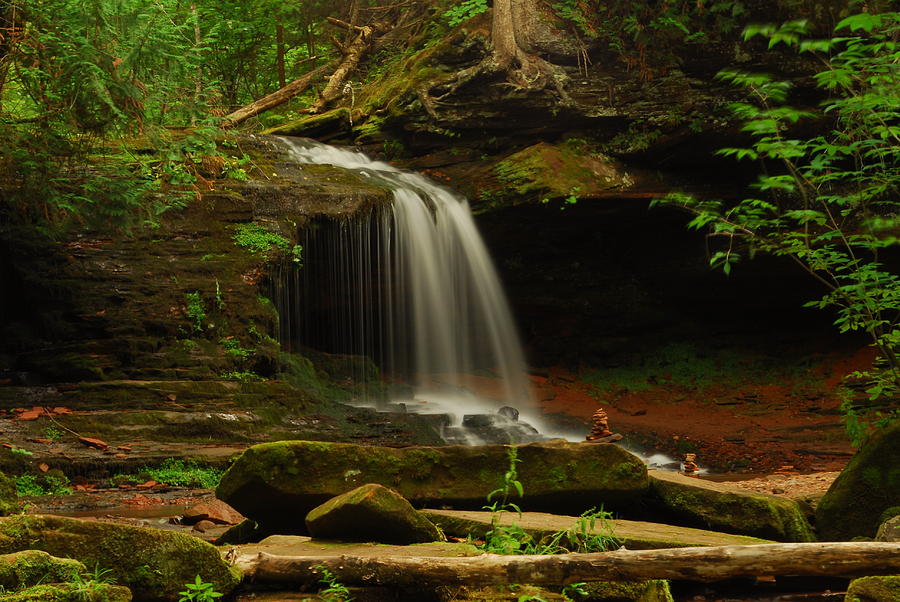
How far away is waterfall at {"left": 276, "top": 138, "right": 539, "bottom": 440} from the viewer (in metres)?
12.7

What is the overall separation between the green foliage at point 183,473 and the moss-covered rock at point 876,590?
576cm

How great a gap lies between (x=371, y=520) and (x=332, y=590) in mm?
613

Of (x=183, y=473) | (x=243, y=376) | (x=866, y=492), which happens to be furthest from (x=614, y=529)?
(x=243, y=376)

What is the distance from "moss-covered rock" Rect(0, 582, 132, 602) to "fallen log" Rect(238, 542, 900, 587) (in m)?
0.85

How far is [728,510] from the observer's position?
4.66m

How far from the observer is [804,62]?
1341 centimetres

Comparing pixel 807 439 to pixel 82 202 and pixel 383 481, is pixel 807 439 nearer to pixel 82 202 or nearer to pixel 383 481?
pixel 383 481

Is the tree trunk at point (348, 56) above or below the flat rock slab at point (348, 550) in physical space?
above

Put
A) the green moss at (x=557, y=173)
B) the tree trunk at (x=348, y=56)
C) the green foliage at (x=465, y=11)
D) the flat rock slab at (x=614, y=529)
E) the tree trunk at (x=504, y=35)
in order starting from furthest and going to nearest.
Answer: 1. the tree trunk at (x=348, y=56)
2. the green foliage at (x=465, y=11)
3. the tree trunk at (x=504, y=35)
4. the green moss at (x=557, y=173)
5. the flat rock slab at (x=614, y=529)

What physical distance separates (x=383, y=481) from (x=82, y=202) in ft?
22.8

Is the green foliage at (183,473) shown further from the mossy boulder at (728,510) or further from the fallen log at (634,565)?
the fallen log at (634,565)

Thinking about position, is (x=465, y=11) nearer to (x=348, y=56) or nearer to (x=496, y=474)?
(x=348, y=56)

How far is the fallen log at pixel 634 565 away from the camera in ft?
9.36

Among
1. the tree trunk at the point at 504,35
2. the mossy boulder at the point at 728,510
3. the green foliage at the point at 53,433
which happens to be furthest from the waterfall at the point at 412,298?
the mossy boulder at the point at 728,510
